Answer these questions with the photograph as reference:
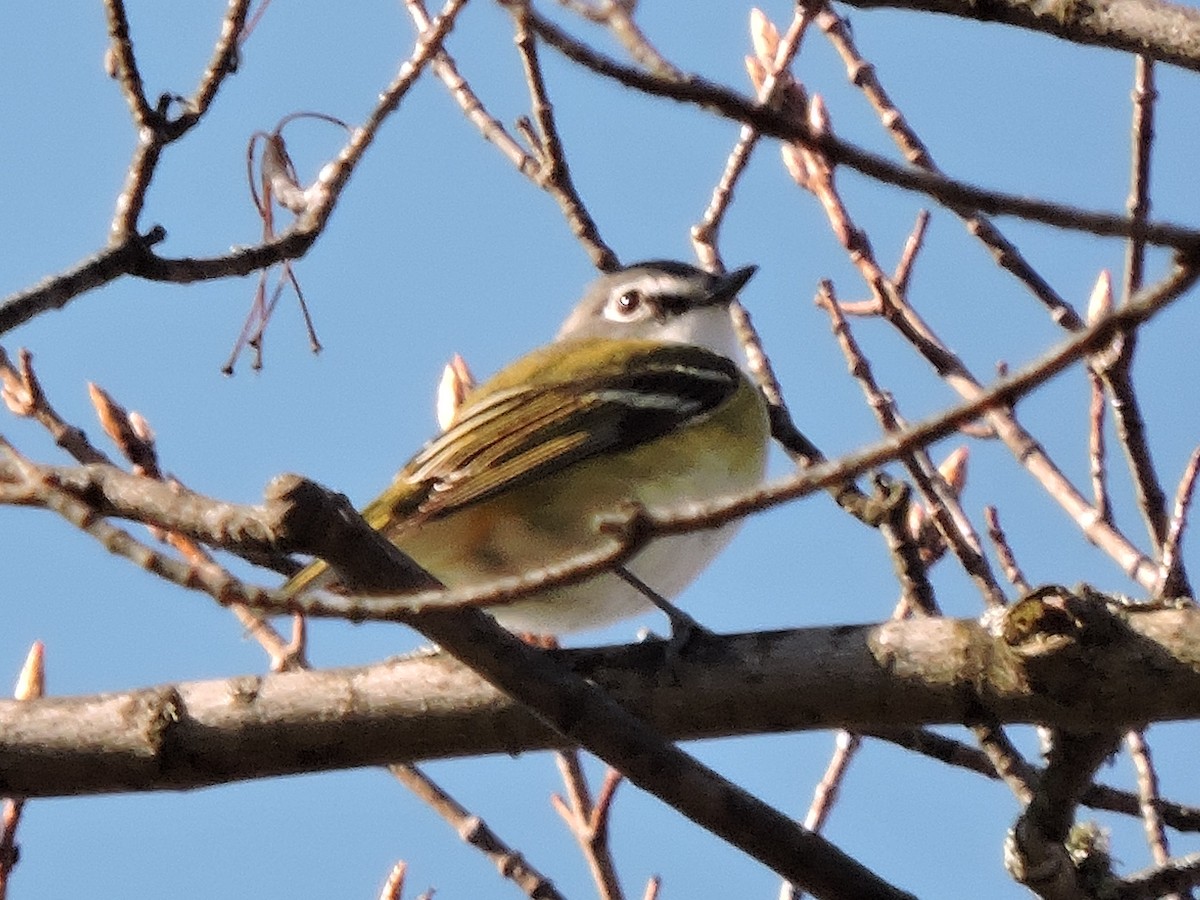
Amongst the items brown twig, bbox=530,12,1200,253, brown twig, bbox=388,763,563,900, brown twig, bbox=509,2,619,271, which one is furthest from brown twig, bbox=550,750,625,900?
brown twig, bbox=530,12,1200,253

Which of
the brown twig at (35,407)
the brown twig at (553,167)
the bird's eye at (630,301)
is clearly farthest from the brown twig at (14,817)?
the bird's eye at (630,301)

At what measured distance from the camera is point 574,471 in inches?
182

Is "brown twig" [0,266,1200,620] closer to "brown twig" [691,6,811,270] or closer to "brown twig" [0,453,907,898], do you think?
"brown twig" [0,453,907,898]

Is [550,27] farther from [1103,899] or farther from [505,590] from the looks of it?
[1103,899]

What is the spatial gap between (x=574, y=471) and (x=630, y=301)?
1.98 metres

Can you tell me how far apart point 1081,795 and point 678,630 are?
897 mm

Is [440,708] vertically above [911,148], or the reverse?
[911,148]

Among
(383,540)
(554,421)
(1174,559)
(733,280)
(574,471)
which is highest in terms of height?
(733,280)

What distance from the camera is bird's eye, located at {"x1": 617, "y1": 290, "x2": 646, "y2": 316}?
641cm

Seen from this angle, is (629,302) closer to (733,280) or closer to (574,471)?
(733,280)

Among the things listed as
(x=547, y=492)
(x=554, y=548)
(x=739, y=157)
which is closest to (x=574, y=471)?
(x=547, y=492)

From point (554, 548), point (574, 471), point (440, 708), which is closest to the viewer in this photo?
point (440, 708)

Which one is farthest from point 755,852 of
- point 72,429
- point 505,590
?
point 72,429

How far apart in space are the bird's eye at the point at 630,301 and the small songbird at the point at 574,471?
2.00 feet
